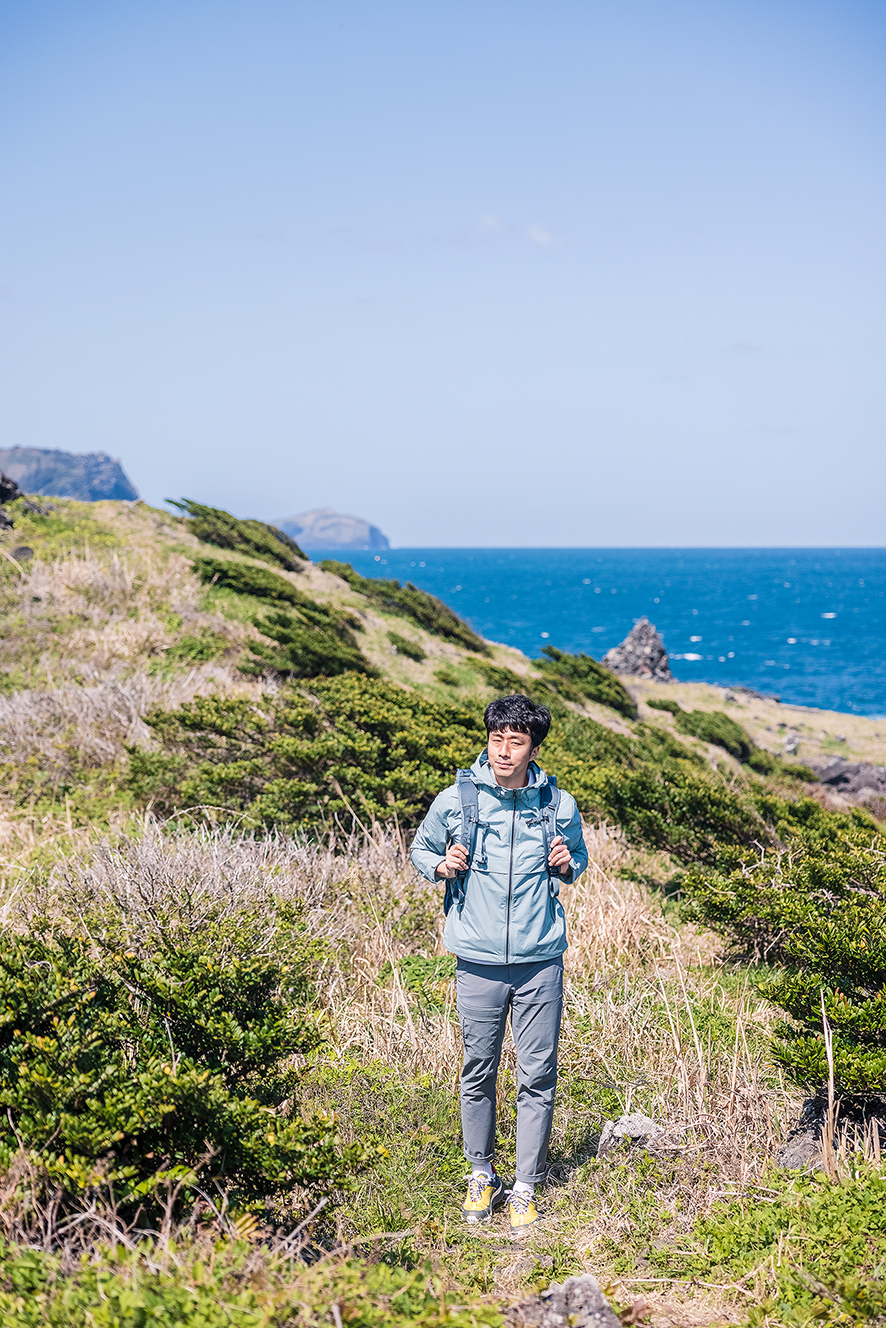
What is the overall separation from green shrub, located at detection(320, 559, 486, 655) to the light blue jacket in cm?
1372

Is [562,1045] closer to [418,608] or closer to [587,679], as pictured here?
[587,679]

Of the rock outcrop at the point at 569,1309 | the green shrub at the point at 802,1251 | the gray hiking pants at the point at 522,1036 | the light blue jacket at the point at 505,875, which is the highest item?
the light blue jacket at the point at 505,875

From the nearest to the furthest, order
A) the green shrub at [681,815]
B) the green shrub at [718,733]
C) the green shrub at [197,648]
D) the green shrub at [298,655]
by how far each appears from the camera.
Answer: the green shrub at [681,815]
the green shrub at [298,655]
the green shrub at [197,648]
the green shrub at [718,733]

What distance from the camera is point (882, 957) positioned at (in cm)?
352

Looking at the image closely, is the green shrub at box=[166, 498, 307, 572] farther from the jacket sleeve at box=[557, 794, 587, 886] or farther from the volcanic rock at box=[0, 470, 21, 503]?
the jacket sleeve at box=[557, 794, 587, 886]

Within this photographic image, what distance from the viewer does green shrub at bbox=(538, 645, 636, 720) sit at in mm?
16266

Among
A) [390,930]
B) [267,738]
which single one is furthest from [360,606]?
[390,930]

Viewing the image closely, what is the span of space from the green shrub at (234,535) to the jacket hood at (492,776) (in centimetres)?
1449

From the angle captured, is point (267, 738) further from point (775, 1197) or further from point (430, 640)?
point (430, 640)

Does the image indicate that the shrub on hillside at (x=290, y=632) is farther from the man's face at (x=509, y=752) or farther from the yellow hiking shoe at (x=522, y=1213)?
the yellow hiking shoe at (x=522, y=1213)

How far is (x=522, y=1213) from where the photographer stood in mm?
2967

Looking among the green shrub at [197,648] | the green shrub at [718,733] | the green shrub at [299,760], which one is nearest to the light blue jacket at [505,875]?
the green shrub at [299,760]

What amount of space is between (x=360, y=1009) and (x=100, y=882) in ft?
4.85

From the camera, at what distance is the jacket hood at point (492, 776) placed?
311cm
